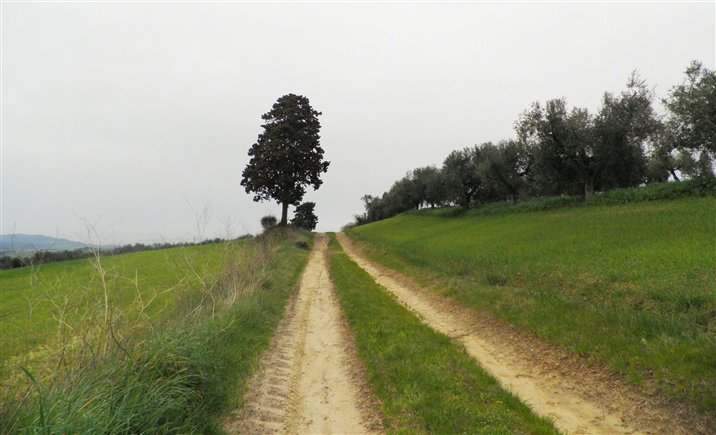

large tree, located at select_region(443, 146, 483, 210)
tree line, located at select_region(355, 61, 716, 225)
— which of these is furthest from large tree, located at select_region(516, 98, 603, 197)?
large tree, located at select_region(443, 146, 483, 210)

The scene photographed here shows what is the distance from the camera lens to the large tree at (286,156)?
43219 millimetres

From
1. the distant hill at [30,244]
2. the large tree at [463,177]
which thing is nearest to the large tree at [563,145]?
the large tree at [463,177]

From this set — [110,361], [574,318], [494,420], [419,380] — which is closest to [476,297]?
[574,318]

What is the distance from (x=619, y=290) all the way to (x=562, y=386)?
513 cm

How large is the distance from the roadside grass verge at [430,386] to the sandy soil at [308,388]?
0.39 metres

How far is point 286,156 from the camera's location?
43094 millimetres

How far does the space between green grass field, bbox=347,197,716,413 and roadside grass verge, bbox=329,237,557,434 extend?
8.25ft

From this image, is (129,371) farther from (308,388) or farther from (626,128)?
(626,128)

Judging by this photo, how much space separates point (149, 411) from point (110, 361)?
1276mm

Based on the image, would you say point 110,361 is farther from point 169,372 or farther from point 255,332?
point 255,332

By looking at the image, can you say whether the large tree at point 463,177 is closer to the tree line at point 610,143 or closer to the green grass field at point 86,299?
the tree line at point 610,143

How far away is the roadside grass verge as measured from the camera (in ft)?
16.5

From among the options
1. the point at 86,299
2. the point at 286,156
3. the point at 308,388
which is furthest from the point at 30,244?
the point at 286,156

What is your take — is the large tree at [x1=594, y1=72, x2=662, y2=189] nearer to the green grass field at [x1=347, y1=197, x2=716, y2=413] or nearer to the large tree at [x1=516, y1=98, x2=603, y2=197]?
the large tree at [x1=516, y1=98, x2=603, y2=197]
